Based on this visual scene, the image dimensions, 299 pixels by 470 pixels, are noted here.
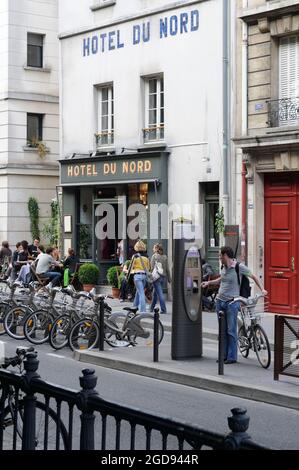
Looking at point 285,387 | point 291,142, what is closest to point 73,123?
point 291,142

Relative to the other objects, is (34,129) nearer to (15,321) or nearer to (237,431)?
(15,321)

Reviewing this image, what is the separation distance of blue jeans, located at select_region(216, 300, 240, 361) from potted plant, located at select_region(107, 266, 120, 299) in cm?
1138

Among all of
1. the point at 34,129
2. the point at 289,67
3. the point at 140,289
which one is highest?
the point at 34,129

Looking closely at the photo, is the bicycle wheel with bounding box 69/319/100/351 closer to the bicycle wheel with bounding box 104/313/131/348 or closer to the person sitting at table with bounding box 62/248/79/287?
the bicycle wheel with bounding box 104/313/131/348

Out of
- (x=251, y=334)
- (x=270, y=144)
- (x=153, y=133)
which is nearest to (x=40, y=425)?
(x=251, y=334)

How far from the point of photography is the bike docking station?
13406 millimetres

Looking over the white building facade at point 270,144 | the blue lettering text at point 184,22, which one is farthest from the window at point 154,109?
the white building facade at point 270,144

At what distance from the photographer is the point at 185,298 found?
13430 millimetres

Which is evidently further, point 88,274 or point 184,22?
point 88,274

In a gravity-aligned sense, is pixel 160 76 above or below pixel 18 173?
above

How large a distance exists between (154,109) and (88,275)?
203 inches

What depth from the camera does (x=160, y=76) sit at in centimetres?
2441

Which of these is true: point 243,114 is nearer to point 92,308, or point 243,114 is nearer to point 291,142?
point 291,142
